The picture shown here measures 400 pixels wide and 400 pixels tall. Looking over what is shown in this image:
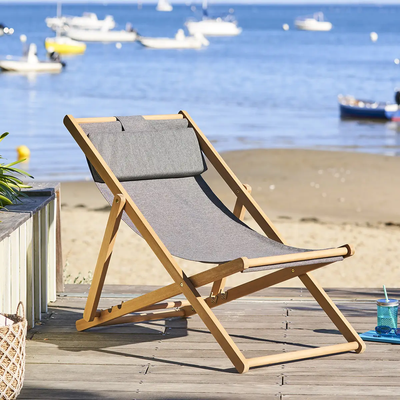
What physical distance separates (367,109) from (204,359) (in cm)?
1639

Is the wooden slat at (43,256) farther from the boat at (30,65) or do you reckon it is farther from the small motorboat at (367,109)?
the boat at (30,65)

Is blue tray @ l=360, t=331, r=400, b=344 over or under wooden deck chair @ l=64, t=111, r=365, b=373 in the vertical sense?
under

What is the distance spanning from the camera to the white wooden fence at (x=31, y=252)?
3.04 metres

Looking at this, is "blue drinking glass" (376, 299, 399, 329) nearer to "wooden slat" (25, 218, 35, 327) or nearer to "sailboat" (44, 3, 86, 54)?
"wooden slat" (25, 218, 35, 327)

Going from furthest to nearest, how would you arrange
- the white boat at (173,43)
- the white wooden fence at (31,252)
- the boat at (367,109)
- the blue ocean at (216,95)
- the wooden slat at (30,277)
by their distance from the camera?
the white boat at (173,43), the boat at (367,109), the blue ocean at (216,95), the wooden slat at (30,277), the white wooden fence at (31,252)

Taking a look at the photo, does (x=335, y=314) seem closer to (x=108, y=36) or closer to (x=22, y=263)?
(x=22, y=263)

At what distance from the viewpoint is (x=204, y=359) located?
118 inches

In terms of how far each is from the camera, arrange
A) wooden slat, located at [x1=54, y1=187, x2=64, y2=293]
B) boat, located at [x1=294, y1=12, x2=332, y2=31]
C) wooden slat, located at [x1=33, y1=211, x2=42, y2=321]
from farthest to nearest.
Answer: boat, located at [x1=294, y1=12, x2=332, y2=31] < wooden slat, located at [x1=54, y1=187, x2=64, y2=293] < wooden slat, located at [x1=33, y1=211, x2=42, y2=321]

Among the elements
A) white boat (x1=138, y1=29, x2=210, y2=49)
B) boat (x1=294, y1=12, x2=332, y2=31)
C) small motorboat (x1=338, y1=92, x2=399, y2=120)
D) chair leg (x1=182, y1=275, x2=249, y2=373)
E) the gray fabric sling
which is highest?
the gray fabric sling

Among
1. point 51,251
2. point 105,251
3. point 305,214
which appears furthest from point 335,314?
point 305,214

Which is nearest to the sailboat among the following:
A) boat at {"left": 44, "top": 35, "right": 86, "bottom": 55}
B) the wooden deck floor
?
boat at {"left": 44, "top": 35, "right": 86, "bottom": 55}

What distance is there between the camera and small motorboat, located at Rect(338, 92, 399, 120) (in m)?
18.1

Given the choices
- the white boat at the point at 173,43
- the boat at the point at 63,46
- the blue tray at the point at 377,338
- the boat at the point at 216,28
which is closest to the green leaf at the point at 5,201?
the blue tray at the point at 377,338

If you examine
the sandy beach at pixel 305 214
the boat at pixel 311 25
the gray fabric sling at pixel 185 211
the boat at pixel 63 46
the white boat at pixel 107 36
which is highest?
the gray fabric sling at pixel 185 211
